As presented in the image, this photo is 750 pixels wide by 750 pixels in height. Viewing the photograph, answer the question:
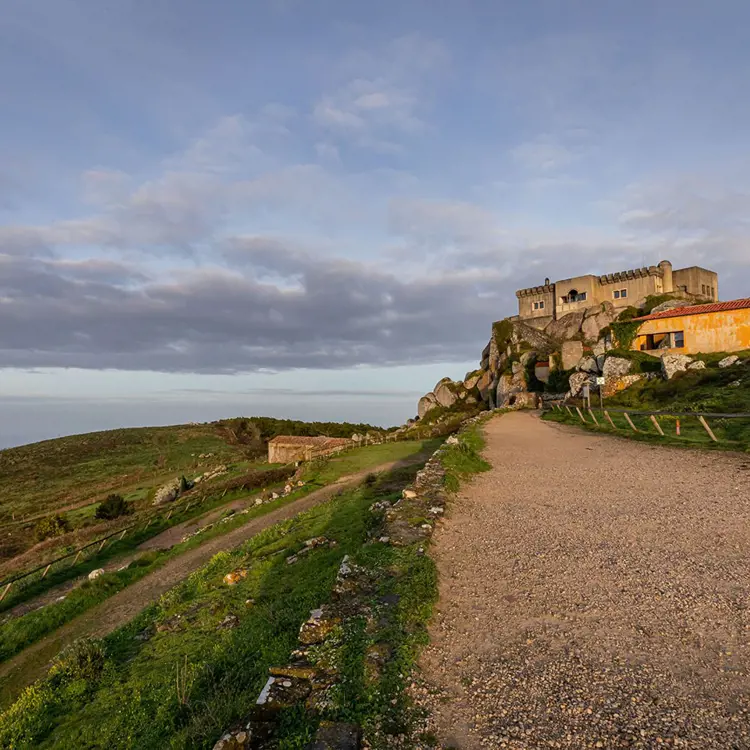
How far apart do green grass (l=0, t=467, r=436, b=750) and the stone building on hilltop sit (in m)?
59.2

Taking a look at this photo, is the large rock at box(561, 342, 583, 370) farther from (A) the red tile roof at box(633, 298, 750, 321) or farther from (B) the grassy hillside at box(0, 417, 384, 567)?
(B) the grassy hillside at box(0, 417, 384, 567)

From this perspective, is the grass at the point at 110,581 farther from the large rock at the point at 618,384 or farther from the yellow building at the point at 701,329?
the yellow building at the point at 701,329

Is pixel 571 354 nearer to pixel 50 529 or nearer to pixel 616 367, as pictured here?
pixel 616 367

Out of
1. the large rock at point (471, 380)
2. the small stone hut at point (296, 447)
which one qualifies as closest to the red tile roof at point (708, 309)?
the large rock at point (471, 380)

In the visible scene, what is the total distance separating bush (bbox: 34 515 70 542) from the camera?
1204 inches

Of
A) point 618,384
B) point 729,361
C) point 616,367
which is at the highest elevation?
point 616,367

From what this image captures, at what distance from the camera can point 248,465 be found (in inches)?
1742

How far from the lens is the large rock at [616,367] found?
134ft

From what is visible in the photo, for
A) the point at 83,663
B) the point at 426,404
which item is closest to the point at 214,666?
the point at 83,663

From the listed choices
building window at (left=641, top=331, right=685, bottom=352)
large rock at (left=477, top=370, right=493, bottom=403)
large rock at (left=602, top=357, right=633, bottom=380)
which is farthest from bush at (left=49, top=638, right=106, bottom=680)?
large rock at (left=477, top=370, right=493, bottom=403)

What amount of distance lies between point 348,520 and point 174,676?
21.7ft

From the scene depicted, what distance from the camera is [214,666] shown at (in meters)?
6.32

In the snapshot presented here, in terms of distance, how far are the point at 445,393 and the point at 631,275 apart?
90.9 ft

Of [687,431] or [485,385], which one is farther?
[485,385]
